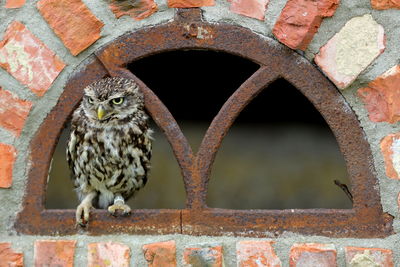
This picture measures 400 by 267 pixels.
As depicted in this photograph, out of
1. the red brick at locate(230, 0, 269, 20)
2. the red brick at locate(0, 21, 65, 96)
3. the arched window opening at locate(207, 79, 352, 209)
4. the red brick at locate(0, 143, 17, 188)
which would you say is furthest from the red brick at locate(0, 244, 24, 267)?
the arched window opening at locate(207, 79, 352, 209)

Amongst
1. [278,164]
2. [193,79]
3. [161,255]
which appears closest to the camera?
[161,255]

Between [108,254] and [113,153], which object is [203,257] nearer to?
[108,254]

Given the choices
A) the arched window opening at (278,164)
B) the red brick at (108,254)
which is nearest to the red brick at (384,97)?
the red brick at (108,254)

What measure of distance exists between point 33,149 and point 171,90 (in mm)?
1769

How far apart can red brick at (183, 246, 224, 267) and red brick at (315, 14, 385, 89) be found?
2.06 feet

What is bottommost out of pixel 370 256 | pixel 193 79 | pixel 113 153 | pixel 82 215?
pixel 370 256

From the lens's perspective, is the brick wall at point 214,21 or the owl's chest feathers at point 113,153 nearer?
the brick wall at point 214,21

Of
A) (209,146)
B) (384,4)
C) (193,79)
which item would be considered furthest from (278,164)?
(384,4)

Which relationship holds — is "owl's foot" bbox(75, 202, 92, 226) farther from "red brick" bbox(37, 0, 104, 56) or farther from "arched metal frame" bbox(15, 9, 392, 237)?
"red brick" bbox(37, 0, 104, 56)

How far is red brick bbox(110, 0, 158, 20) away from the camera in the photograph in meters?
2.20

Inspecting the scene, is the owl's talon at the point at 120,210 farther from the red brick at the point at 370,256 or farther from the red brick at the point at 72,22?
the red brick at the point at 370,256

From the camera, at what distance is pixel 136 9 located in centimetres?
221

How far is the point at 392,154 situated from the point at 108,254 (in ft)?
3.02

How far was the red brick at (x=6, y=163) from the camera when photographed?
7.35 ft
